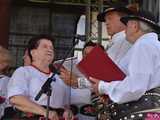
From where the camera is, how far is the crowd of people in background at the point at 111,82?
258 cm

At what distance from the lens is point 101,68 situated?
271 centimetres

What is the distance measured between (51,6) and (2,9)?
197 cm

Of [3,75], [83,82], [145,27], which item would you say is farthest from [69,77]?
[3,75]

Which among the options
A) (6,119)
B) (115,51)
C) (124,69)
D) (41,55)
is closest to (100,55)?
(124,69)

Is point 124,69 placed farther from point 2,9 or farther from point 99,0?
point 2,9

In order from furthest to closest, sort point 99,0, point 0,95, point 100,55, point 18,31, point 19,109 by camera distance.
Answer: point 18,31
point 99,0
point 0,95
point 19,109
point 100,55

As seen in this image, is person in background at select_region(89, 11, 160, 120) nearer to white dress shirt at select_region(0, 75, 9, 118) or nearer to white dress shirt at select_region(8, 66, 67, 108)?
white dress shirt at select_region(8, 66, 67, 108)

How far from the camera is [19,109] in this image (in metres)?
3.25

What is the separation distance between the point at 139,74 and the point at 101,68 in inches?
10.3

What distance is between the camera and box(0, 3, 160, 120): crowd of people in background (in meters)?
2.58

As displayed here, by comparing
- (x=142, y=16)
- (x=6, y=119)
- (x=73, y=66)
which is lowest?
(x=6, y=119)

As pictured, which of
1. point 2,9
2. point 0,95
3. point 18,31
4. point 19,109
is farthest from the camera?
point 18,31

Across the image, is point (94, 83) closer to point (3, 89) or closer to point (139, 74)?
point (139, 74)

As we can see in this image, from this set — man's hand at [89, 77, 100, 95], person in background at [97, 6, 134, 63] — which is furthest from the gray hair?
person in background at [97, 6, 134, 63]
